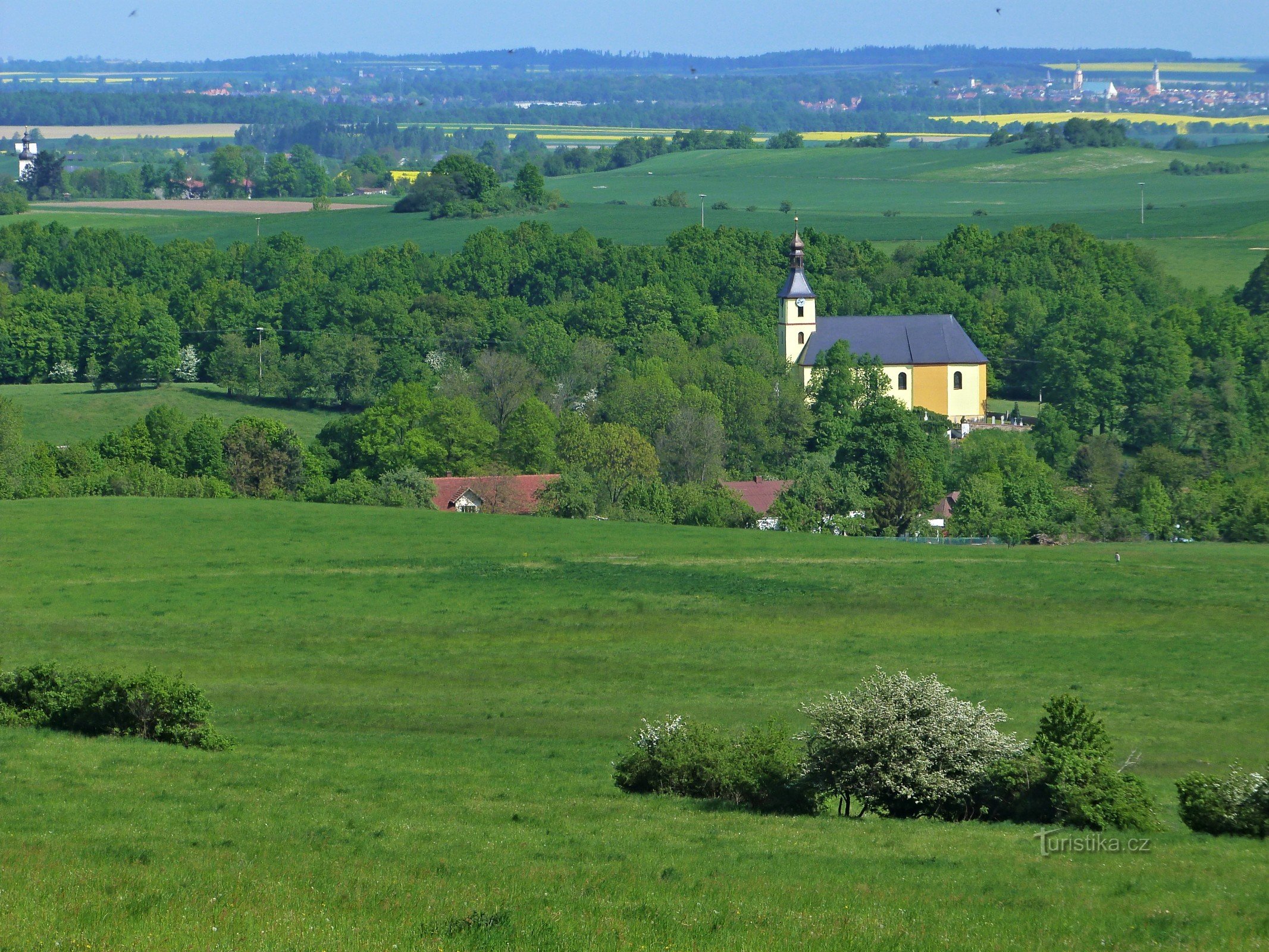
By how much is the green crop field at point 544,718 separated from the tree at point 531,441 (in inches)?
807

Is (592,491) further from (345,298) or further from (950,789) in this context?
(345,298)

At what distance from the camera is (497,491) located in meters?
68.4

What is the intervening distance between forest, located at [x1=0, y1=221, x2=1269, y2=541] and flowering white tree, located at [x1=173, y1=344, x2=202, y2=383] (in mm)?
196

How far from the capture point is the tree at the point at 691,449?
80625 mm

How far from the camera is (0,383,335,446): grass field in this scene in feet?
300

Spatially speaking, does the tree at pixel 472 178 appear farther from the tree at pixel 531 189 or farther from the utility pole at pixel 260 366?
the utility pole at pixel 260 366

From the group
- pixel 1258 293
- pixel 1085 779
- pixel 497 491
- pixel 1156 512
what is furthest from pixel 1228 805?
pixel 1258 293

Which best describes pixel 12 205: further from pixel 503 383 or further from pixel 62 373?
pixel 503 383

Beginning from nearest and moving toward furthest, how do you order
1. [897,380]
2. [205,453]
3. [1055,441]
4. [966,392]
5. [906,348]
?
[205,453] < [1055,441] < [966,392] < [897,380] < [906,348]

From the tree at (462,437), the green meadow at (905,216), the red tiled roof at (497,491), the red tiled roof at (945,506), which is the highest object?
the green meadow at (905,216)

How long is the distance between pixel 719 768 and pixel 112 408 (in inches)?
3212

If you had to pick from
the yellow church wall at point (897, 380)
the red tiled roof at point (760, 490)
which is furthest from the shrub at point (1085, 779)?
the yellow church wall at point (897, 380)

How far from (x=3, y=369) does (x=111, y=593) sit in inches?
2945

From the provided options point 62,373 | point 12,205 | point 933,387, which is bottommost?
point 933,387
